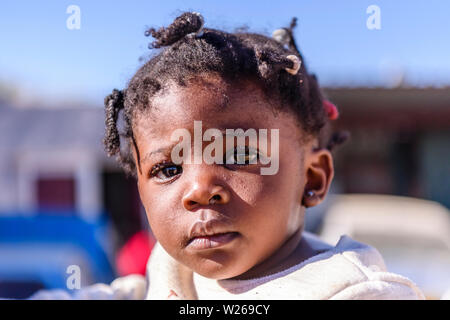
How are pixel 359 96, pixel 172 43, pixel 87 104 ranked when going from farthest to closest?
pixel 87 104
pixel 359 96
pixel 172 43

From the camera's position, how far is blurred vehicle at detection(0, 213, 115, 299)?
377 centimetres

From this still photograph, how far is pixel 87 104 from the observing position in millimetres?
9906

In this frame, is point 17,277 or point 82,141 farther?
point 82,141

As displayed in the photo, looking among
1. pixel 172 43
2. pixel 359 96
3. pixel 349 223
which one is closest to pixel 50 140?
pixel 359 96

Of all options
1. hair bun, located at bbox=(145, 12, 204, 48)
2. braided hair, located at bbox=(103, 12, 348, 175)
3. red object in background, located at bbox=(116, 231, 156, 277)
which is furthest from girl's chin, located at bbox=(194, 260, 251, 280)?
red object in background, located at bbox=(116, 231, 156, 277)

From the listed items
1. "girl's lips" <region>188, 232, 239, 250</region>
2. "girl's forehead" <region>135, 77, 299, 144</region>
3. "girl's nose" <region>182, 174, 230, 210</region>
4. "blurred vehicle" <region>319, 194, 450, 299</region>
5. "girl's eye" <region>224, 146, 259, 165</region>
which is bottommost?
"blurred vehicle" <region>319, 194, 450, 299</region>

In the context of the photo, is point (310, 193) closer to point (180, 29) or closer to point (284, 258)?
point (284, 258)

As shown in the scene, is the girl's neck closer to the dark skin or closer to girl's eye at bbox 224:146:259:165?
the dark skin

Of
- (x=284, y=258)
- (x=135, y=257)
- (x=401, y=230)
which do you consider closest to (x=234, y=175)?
(x=284, y=258)

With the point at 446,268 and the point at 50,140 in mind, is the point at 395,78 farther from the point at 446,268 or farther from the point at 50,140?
the point at 50,140

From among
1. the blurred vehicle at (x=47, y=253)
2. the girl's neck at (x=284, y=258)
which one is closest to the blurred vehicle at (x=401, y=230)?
the blurred vehicle at (x=47, y=253)

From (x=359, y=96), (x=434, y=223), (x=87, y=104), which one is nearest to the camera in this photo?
(x=434, y=223)
